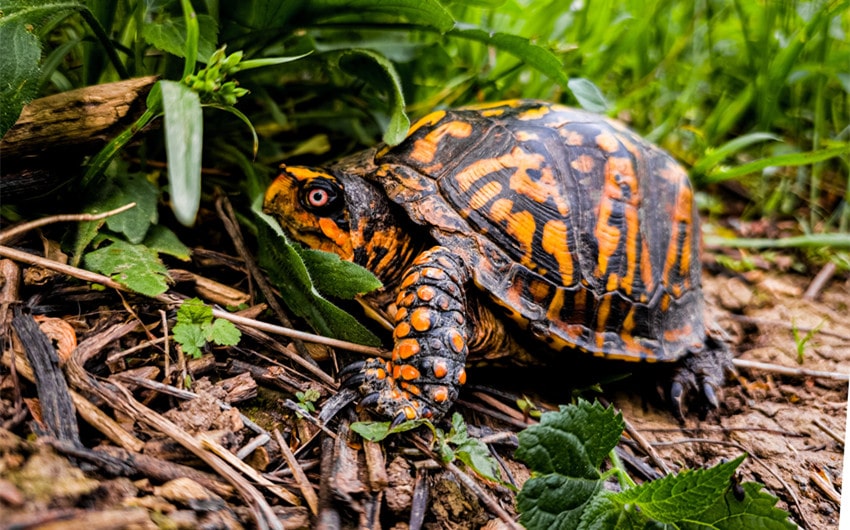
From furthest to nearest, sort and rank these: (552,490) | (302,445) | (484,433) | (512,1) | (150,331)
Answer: (512,1)
(484,433)
(150,331)
(302,445)
(552,490)

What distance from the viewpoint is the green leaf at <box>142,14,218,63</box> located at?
1.62 meters

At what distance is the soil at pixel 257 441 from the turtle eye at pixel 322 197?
334 millimetres

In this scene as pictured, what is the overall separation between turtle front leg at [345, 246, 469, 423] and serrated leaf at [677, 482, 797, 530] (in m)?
0.64

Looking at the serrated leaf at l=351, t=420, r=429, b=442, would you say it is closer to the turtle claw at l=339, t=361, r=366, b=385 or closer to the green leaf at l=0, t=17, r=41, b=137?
the turtle claw at l=339, t=361, r=366, b=385

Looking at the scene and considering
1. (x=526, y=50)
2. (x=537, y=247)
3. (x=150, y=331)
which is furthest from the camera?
(x=526, y=50)

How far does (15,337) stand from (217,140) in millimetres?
983

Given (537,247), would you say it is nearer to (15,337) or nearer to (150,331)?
(150,331)

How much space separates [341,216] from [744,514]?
51.7 inches

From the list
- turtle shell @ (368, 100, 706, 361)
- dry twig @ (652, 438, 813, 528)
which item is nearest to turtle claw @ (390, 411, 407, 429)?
turtle shell @ (368, 100, 706, 361)

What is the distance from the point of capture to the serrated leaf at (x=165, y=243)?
171cm

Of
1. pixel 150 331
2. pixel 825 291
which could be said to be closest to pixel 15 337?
pixel 150 331

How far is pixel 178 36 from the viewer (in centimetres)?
164

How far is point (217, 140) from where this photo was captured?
211cm

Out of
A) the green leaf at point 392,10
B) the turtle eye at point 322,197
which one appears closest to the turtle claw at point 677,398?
the turtle eye at point 322,197
